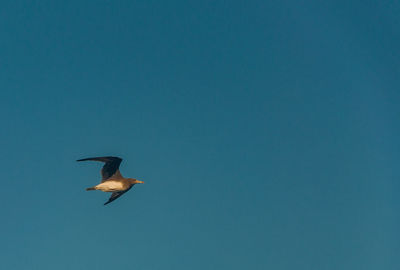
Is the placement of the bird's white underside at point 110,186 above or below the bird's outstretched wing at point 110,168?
below

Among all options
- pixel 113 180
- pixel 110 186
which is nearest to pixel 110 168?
pixel 113 180

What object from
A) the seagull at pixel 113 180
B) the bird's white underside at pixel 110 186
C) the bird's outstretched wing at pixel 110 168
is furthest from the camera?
the bird's white underside at pixel 110 186

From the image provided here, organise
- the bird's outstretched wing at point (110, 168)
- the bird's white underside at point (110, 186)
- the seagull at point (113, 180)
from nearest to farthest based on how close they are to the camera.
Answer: the bird's outstretched wing at point (110, 168)
the seagull at point (113, 180)
the bird's white underside at point (110, 186)

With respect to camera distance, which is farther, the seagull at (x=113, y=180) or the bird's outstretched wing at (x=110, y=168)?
the seagull at (x=113, y=180)

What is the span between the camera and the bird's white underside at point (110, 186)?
49.8 m

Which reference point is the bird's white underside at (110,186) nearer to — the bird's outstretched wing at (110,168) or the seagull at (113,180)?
the seagull at (113,180)

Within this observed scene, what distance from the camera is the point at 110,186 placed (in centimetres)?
5012

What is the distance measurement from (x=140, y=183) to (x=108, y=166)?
5041 mm

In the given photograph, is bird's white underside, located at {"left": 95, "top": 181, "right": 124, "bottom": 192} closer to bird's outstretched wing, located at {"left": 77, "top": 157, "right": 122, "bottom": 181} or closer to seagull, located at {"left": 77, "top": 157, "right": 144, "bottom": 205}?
seagull, located at {"left": 77, "top": 157, "right": 144, "bottom": 205}

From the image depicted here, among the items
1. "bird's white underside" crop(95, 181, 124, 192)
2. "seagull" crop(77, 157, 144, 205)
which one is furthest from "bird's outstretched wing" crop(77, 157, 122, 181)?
"bird's white underside" crop(95, 181, 124, 192)

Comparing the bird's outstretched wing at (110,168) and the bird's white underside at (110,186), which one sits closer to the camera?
the bird's outstretched wing at (110,168)

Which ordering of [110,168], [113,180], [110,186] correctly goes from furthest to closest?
1. [113,180]
2. [110,186]
3. [110,168]

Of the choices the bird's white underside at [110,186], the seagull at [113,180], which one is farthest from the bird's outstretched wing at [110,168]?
the bird's white underside at [110,186]

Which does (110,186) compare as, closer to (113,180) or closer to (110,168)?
(113,180)
